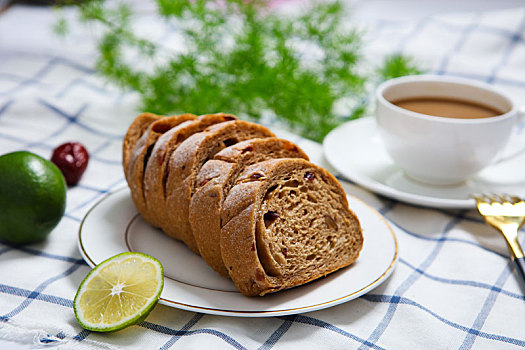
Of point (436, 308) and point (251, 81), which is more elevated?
point (251, 81)

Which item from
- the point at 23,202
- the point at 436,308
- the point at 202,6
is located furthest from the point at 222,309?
the point at 202,6

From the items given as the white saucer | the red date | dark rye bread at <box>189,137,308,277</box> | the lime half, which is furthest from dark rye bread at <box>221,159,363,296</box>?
the red date

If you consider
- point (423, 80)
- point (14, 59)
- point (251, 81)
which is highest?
point (423, 80)

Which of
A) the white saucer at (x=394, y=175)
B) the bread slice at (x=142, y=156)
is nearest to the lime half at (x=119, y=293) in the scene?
the bread slice at (x=142, y=156)

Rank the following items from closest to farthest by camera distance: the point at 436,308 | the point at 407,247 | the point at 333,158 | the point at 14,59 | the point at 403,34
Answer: the point at 436,308
the point at 407,247
the point at 333,158
the point at 14,59
the point at 403,34

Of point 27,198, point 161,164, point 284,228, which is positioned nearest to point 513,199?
point 284,228

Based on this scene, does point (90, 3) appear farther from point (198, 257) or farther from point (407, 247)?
point (407, 247)

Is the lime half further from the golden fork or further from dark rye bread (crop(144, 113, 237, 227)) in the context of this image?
the golden fork

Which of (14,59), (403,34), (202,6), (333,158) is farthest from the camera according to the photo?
(403,34)
